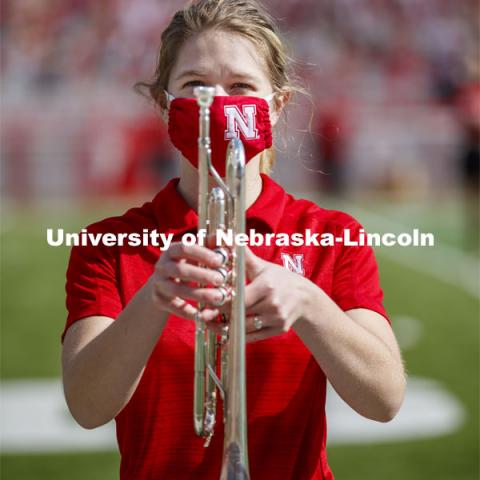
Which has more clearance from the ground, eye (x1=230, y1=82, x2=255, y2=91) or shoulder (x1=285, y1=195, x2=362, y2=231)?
eye (x1=230, y1=82, x2=255, y2=91)

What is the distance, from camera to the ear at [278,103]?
2273 millimetres

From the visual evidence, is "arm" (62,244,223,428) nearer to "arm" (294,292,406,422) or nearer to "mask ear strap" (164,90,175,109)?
"arm" (294,292,406,422)

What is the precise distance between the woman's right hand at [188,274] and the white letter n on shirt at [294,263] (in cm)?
51

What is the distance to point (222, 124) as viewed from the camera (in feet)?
6.72

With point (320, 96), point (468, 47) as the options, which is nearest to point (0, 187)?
A: point (320, 96)

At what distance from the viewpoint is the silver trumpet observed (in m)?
1.71

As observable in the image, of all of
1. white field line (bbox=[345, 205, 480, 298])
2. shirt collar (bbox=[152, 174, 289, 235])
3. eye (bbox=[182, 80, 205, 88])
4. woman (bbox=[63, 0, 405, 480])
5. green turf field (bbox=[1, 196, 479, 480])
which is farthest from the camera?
white field line (bbox=[345, 205, 480, 298])

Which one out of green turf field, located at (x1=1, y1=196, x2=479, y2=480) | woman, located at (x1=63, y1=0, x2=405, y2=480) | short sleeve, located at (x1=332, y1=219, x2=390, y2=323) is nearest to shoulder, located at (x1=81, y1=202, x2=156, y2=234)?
woman, located at (x1=63, y1=0, x2=405, y2=480)

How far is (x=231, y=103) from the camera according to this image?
6.72 ft

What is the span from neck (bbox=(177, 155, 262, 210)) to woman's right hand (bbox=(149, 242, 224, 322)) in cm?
57

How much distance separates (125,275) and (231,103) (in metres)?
0.43

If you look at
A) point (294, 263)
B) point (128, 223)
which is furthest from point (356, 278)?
point (128, 223)

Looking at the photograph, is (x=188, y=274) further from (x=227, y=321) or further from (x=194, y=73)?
(x=194, y=73)

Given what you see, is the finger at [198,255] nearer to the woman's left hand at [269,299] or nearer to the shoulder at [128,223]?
the woman's left hand at [269,299]
